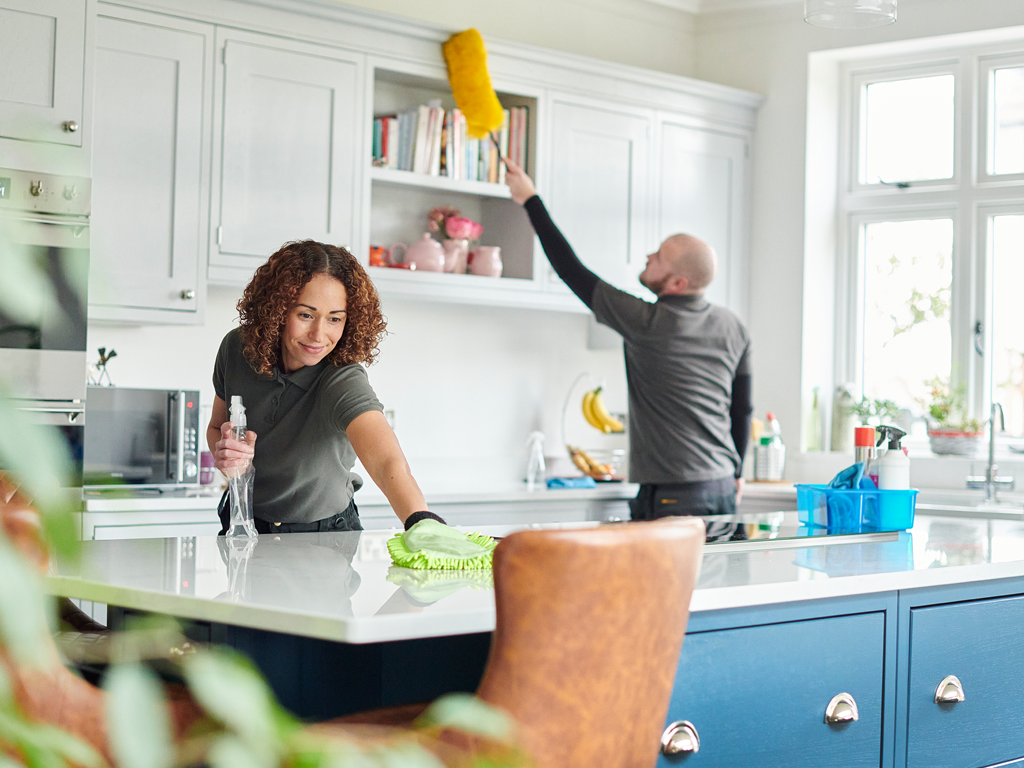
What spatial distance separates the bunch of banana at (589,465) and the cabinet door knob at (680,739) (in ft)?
9.48

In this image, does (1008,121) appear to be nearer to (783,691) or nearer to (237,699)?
(783,691)

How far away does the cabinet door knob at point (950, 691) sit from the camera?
185 centimetres

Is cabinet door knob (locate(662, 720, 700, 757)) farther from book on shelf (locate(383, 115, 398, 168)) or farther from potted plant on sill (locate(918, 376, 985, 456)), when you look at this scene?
potted plant on sill (locate(918, 376, 985, 456))

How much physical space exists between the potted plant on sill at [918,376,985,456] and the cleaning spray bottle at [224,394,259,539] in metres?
3.34

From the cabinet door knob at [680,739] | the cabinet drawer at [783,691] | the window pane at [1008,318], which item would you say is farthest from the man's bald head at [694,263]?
the cabinet door knob at [680,739]

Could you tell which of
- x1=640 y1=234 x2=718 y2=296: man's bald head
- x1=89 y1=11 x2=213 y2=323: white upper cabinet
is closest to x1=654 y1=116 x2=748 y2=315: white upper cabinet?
x1=640 y1=234 x2=718 y2=296: man's bald head

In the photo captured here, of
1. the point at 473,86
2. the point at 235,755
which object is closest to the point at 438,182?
the point at 473,86

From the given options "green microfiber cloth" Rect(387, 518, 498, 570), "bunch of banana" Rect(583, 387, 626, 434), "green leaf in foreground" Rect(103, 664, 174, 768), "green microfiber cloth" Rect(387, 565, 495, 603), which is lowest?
"green microfiber cloth" Rect(387, 565, 495, 603)

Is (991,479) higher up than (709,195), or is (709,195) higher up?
(709,195)

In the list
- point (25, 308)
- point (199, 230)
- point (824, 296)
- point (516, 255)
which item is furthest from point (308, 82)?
point (25, 308)

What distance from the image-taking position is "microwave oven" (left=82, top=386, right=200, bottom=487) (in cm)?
332

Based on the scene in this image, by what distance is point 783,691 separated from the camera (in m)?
1.65

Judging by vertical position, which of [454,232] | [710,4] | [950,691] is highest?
[710,4]

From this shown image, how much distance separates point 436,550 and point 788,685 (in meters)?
0.57
